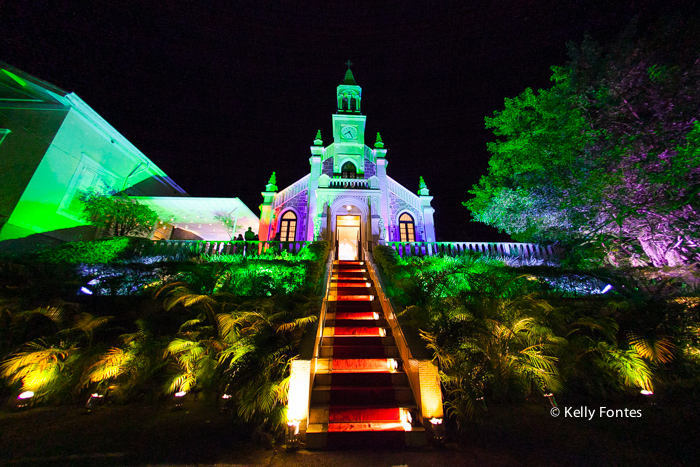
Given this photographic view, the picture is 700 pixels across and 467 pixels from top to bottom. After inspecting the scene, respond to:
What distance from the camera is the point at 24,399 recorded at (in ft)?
14.3

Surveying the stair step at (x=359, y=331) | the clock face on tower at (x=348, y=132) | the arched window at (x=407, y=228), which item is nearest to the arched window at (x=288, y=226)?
the clock face on tower at (x=348, y=132)

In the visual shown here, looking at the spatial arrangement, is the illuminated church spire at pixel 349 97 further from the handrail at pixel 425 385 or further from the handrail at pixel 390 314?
the handrail at pixel 425 385

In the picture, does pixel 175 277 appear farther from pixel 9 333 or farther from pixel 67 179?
pixel 67 179

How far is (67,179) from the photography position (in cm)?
1170

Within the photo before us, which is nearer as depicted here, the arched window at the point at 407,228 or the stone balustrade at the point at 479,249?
the stone balustrade at the point at 479,249

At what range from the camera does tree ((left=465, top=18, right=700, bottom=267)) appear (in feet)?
26.2

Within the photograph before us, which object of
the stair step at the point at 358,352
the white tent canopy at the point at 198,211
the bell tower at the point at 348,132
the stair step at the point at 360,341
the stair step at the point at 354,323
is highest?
the bell tower at the point at 348,132

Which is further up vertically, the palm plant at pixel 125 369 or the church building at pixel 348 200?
the church building at pixel 348 200

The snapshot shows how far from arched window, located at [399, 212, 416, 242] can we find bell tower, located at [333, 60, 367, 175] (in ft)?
14.5

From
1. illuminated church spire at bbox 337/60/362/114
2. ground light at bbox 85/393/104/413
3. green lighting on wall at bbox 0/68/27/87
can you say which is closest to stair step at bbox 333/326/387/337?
ground light at bbox 85/393/104/413

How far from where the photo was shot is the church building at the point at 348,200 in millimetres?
15672

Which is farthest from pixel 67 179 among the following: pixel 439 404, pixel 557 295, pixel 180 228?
pixel 557 295

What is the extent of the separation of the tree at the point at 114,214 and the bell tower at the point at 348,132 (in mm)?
11594

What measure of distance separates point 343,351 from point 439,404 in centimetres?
199
